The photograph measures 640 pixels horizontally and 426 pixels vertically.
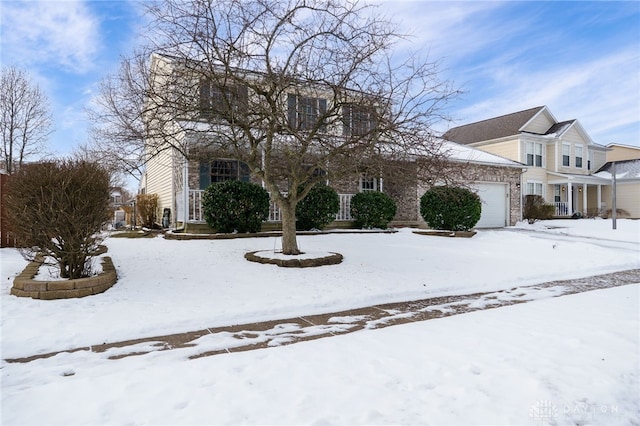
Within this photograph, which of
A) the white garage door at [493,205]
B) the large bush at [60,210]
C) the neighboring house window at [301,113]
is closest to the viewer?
the large bush at [60,210]

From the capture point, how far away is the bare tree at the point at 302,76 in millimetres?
6688

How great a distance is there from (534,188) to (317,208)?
18.6 meters

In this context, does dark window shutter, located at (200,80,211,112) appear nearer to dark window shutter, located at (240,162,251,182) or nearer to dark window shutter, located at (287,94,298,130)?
dark window shutter, located at (287,94,298,130)

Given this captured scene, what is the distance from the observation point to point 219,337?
13.4 feet

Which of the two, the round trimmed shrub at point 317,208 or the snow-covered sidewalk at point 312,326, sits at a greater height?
the round trimmed shrub at point 317,208

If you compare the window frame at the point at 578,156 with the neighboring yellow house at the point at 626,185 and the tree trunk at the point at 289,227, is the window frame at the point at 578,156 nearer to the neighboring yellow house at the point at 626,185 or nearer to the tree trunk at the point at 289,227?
the neighboring yellow house at the point at 626,185

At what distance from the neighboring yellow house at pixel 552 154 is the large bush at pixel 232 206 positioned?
17180 millimetres

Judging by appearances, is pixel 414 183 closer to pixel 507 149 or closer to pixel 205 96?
pixel 205 96

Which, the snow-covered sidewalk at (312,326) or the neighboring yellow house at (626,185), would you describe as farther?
the neighboring yellow house at (626,185)

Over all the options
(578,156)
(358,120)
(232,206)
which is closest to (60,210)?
(358,120)

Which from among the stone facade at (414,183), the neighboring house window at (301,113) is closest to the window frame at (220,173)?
the stone facade at (414,183)

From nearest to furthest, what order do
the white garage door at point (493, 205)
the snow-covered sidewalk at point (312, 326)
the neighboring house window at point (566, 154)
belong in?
the snow-covered sidewalk at point (312, 326)
the white garage door at point (493, 205)
the neighboring house window at point (566, 154)

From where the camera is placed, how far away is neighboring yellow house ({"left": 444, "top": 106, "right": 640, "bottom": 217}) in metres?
24.2

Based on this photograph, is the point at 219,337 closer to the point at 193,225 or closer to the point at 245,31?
the point at 245,31
